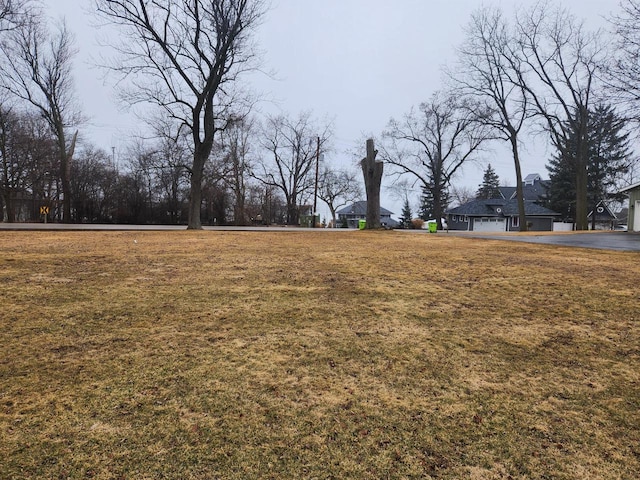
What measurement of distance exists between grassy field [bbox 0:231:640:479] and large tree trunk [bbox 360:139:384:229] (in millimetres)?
14434

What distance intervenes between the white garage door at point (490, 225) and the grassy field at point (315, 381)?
141 ft

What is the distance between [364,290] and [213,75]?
52.1 ft

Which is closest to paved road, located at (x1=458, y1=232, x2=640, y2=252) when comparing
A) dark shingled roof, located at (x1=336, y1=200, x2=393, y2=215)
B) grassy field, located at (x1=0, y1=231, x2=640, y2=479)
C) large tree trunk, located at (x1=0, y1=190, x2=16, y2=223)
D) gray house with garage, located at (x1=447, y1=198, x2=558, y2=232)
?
grassy field, located at (x1=0, y1=231, x2=640, y2=479)

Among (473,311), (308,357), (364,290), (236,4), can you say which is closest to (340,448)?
(308,357)

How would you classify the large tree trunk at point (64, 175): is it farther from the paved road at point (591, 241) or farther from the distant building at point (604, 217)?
the distant building at point (604, 217)

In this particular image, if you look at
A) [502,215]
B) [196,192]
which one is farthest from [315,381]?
[502,215]

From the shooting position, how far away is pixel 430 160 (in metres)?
38.6

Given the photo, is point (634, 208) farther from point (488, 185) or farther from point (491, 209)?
point (488, 185)

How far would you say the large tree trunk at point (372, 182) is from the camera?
60.1 feet

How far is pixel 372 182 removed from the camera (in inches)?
723

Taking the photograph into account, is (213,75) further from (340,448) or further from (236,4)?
(340,448)

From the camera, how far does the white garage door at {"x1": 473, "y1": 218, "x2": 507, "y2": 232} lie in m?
43.6

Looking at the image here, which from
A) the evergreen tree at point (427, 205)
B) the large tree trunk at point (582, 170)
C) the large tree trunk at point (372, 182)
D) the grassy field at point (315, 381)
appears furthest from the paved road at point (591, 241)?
the evergreen tree at point (427, 205)

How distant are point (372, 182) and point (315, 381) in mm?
16876
